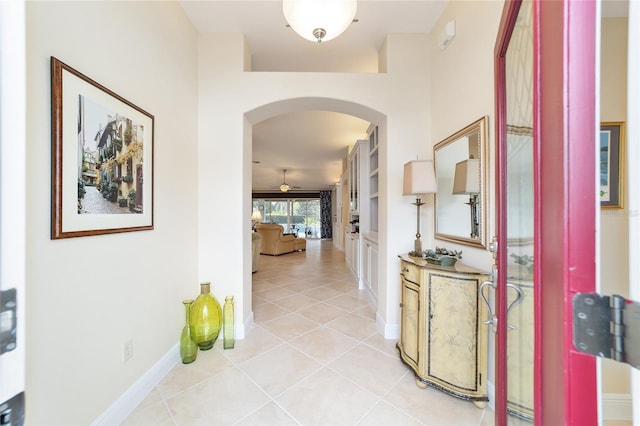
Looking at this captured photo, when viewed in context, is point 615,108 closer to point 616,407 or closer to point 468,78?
point 616,407

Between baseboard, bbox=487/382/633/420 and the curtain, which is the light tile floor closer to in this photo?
baseboard, bbox=487/382/633/420

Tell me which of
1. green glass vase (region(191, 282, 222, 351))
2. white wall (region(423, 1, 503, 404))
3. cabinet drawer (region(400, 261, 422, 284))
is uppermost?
white wall (region(423, 1, 503, 404))

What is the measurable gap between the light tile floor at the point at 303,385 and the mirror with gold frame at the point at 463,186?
1.15 m

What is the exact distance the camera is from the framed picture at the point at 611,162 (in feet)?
1.44

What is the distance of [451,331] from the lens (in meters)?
1.64

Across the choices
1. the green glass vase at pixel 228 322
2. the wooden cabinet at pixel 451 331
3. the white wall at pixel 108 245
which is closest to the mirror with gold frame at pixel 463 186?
the wooden cabinet at pixel 451 331

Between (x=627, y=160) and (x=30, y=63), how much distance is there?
1.90 m

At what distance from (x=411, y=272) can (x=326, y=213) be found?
→ 1023cm

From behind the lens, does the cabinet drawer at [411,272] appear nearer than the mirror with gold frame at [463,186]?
No

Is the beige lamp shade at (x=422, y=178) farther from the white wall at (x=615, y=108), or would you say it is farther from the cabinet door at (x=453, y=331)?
the white wall at (x=615, y=108)

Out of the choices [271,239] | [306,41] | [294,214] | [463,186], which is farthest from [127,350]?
[294,214]

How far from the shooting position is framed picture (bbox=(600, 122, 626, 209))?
17.3 inches

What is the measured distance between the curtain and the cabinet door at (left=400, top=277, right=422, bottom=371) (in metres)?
10.0

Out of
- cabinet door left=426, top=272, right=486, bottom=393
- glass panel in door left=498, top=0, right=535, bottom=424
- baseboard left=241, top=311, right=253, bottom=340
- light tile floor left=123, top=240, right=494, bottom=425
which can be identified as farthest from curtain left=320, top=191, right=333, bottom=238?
glass panel in door left=498, top=0, right=535, bottom=424
